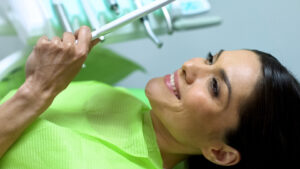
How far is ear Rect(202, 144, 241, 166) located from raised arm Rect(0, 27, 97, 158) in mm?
444

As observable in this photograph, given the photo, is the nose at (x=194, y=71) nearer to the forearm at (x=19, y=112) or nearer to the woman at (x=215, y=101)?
the woman at (x=215, y=101)

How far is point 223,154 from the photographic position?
0.94m

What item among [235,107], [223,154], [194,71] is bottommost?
[223,154]

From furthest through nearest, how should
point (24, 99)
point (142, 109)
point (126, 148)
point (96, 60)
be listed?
point (96, 60) < point (142, 109) < point (126, 148) < point (24, 99)

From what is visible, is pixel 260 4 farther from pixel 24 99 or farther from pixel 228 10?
pixel 24 99

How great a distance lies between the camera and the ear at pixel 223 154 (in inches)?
35.9

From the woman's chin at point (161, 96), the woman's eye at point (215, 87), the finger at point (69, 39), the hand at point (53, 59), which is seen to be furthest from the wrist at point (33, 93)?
the woman's eye at point (215, 87)

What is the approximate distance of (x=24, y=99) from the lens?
80 cm

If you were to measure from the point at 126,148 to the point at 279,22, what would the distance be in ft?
3.15

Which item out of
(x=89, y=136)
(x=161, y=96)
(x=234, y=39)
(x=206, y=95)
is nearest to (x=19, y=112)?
(x=89, y=136)

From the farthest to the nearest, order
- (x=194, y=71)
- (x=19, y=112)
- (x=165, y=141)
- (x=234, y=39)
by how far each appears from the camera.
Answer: (x=234, y=39)
(x=165, y=141)
(x=194, y=71)
(x=19, y=112)

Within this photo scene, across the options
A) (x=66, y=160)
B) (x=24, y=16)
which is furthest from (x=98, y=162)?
(x=24, y=16)

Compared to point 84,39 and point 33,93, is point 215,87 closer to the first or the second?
point 84,39

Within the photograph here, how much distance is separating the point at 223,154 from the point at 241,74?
241 millimetres
